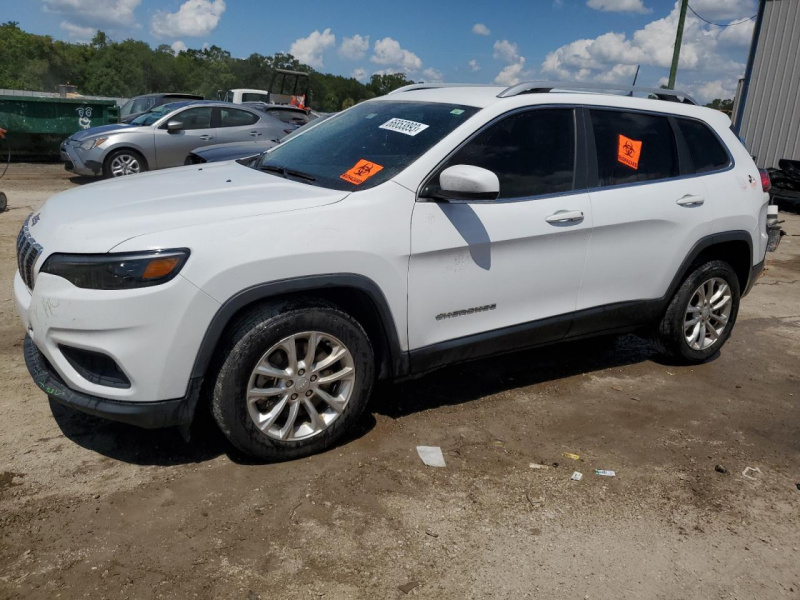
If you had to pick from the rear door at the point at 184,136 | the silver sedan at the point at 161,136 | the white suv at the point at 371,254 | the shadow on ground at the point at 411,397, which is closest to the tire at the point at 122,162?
the silver sedan at the point at 161,136

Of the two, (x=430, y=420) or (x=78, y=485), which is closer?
(x=78, y=485)

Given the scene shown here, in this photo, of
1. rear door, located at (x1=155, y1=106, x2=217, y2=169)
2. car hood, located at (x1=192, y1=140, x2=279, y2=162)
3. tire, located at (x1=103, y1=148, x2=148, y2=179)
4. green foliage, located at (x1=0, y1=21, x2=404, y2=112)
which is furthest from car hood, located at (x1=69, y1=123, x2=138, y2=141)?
green foliage, located at (x1=0, y1=21, x2=404, y2=112)

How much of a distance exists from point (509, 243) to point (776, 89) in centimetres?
1520

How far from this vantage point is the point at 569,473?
3557 millimetres

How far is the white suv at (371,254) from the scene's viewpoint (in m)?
2.99

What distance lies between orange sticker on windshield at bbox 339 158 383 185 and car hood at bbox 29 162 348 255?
0.18m

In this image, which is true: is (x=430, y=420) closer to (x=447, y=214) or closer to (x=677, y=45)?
(x=447, y=214)

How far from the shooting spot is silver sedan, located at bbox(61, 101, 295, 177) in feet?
41.8

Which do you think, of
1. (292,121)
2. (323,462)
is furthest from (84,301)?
(292,121)

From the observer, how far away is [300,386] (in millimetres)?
3334

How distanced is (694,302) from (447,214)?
228 centimetres

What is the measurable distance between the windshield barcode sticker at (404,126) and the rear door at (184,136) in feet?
32.9

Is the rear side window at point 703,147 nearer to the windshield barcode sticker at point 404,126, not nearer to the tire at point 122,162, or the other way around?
the windshield barcode sticker at point 404,126

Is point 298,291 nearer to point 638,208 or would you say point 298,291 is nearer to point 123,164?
point 638,208
